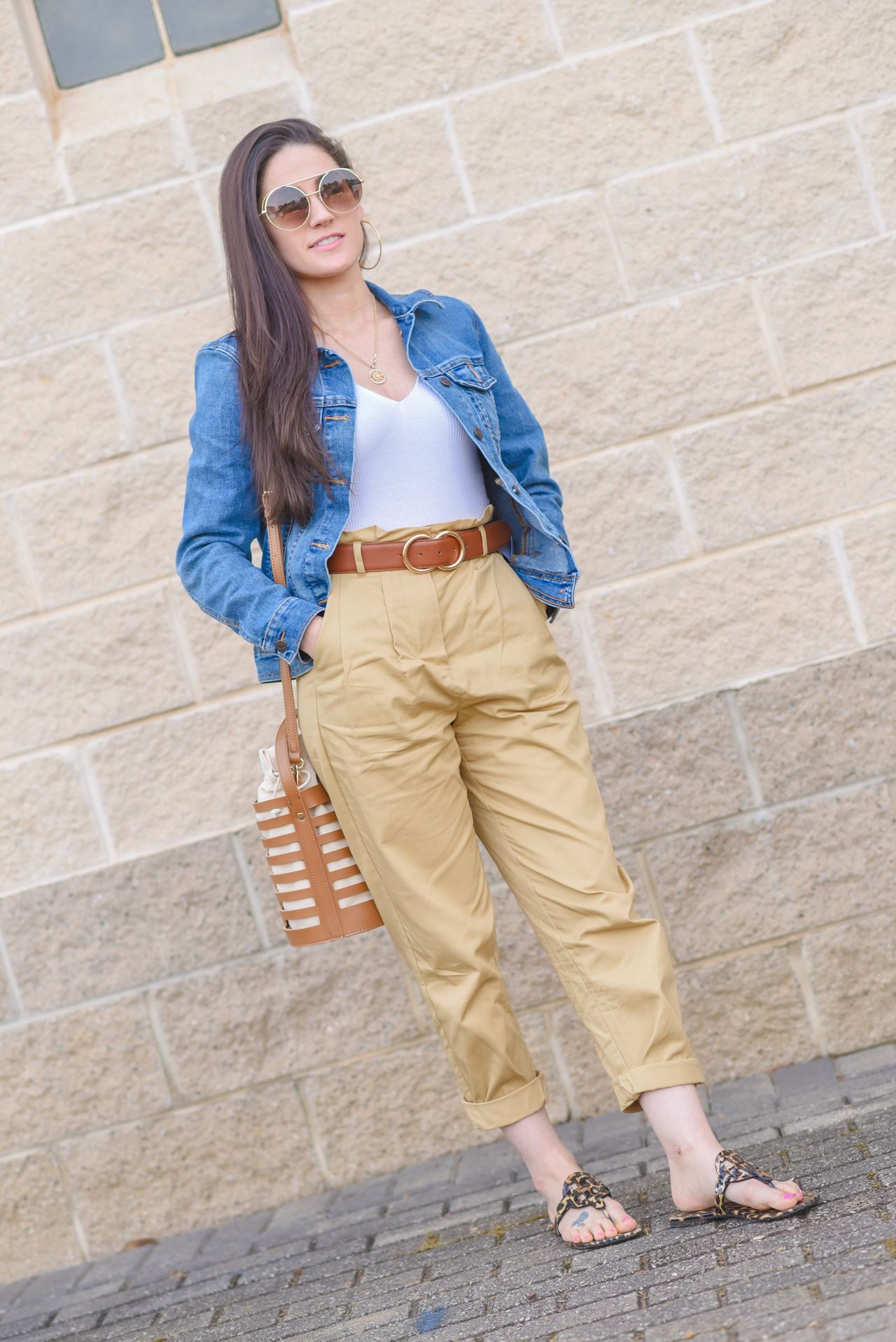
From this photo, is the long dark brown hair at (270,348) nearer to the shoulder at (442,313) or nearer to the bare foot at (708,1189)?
the shoulder at (442,313)

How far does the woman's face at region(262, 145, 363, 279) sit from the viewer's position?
234 cm

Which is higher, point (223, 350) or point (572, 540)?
point (223, 350)

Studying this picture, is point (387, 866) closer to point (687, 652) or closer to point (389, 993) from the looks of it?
point (389, 993)

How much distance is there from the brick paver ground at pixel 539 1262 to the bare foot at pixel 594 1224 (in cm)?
3

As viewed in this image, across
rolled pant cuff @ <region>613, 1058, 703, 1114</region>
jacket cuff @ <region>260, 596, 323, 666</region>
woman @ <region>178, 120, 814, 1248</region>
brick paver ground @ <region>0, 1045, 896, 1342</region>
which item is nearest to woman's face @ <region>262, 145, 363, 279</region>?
woman @ <region>178, 120, 814, 1248</region>

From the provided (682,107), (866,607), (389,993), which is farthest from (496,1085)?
(682,107)

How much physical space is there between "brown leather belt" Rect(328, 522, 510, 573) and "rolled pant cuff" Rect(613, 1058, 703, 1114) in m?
0.96

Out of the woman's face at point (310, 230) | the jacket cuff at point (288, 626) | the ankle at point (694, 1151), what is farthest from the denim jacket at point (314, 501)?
the ankle at point (694, 1151)

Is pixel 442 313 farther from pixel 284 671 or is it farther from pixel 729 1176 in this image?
pixel 729 1176

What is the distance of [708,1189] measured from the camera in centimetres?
218

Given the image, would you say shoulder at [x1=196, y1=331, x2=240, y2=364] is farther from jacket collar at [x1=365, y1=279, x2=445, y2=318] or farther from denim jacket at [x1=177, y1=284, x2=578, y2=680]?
jacket collar at [x1=365, y1=279, x2=445, y2=318]

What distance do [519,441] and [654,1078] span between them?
125 cm

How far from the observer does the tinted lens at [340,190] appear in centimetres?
233

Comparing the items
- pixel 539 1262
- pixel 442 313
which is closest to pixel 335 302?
pixel 442 313
